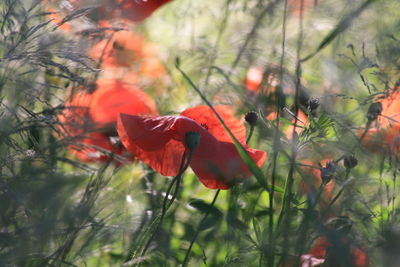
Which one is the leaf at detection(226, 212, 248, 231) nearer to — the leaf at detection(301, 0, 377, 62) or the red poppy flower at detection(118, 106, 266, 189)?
the red poppy flower at detection(118, 106, 266, 189)

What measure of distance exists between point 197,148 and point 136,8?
0.33 metres

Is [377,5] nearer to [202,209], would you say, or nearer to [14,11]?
[202,209]

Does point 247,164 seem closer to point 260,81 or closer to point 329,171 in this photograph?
point 329,171

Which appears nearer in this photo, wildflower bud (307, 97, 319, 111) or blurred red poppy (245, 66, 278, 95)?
wildflower bud (307, 97, 319, 111)

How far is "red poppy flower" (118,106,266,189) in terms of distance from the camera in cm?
105

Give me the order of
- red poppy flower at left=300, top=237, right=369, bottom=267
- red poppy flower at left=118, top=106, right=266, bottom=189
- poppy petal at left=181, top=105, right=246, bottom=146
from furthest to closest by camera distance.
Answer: poppy petal at left=181, top=105, right=246, bottom=146
red poppy flower at left=118, top=106, right=266, bottom=189
red poppy flower at left=300, top=237, right=369, bottom=267

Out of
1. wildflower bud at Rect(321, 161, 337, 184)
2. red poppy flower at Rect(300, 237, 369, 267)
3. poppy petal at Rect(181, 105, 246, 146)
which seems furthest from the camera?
poppy petal at Rect(181, 105, 246, 146)

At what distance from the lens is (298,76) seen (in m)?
1.01

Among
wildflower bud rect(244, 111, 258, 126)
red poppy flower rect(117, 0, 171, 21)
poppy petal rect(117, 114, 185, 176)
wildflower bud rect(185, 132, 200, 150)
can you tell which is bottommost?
poppy petal rect(117, 114, 185, 176)

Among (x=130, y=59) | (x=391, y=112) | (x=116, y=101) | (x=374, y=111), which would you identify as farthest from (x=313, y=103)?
(x=130, y=59)

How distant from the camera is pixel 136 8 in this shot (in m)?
1.29

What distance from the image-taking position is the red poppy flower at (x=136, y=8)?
1.26m

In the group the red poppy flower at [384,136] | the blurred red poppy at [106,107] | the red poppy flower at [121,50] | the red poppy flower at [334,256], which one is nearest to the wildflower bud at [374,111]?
the red poppy flower at [384,136]

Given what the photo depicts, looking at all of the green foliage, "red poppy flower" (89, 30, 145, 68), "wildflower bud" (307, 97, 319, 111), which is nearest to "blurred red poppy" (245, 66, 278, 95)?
the green foliage
